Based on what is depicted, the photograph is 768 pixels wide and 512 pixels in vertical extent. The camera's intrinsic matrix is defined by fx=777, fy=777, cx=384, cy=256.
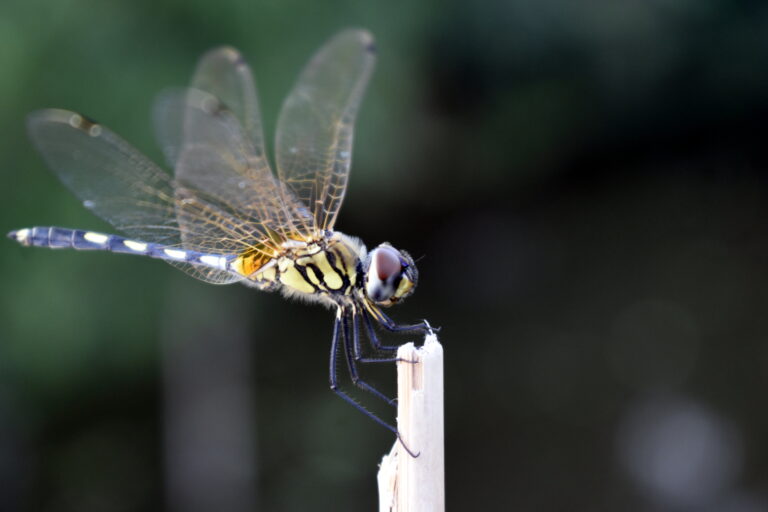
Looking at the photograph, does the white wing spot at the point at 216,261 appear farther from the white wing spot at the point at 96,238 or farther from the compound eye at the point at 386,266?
the compound eye at the point at 386,266

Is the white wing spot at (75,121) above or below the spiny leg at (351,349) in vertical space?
above

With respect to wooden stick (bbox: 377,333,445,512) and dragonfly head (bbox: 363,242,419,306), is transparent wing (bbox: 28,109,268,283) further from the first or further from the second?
wooden stick (bbox: 377,333,445,512)

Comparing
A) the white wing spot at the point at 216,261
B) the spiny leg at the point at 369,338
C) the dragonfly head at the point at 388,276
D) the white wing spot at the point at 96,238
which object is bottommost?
the spiny leg at the point at 369,338

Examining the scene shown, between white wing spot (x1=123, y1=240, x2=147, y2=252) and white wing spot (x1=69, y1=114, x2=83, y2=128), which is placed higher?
white wing spot (x1=69, y1=114, x2=83, y2=128)

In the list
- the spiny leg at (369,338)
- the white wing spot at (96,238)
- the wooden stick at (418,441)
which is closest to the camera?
the wooden stick at (418,441)

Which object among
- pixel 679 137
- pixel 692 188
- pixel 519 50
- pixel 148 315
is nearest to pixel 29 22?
pixel 148 315

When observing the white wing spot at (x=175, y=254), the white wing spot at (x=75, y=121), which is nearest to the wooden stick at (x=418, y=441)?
the white wing spot at (x=175, y=254)

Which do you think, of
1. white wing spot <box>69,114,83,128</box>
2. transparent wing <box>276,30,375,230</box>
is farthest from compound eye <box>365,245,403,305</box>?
white wing spot <box>69,114,83,128</box>
